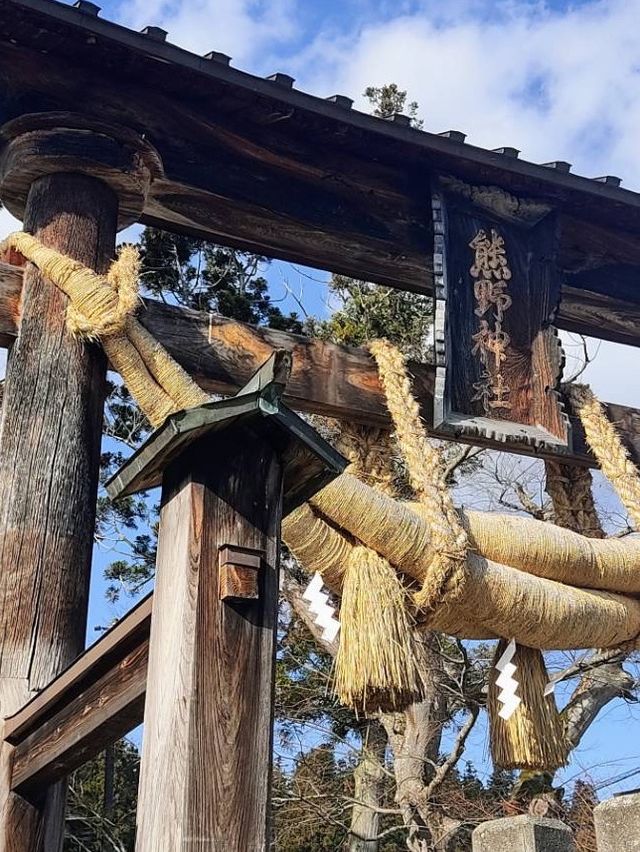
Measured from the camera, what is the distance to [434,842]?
7.70 metres

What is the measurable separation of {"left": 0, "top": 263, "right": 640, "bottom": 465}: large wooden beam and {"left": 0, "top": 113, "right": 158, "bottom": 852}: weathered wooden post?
17 centimetres

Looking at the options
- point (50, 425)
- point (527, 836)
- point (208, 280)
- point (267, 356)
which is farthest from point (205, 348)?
point (208, 280)

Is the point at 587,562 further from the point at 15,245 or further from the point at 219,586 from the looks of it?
the point at 15,245

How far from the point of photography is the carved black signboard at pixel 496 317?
300 cm

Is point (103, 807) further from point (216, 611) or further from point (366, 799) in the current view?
point (216, 611)

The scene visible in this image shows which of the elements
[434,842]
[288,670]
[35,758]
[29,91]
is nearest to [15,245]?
[29,91]

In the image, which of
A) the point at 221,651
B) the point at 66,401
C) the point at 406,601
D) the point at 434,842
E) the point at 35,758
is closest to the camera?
the point at 221,651

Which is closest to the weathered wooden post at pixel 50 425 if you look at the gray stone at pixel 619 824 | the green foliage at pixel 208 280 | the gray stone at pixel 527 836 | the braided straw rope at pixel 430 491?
the braided straw rope at pixel 430 491

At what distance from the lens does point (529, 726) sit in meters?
2.47

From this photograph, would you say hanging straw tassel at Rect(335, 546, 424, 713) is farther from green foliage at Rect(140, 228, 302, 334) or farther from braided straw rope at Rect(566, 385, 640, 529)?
green foliage at Rect(140, 228, 302, 334)

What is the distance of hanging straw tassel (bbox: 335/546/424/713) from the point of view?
6.77 ft

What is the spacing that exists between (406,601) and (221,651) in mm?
962

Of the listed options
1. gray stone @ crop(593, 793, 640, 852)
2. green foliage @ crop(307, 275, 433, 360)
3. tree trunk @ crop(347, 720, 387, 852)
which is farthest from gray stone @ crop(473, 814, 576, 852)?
green foliage @ crop(307, 275, 433, 360)

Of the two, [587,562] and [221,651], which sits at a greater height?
[587,562]
